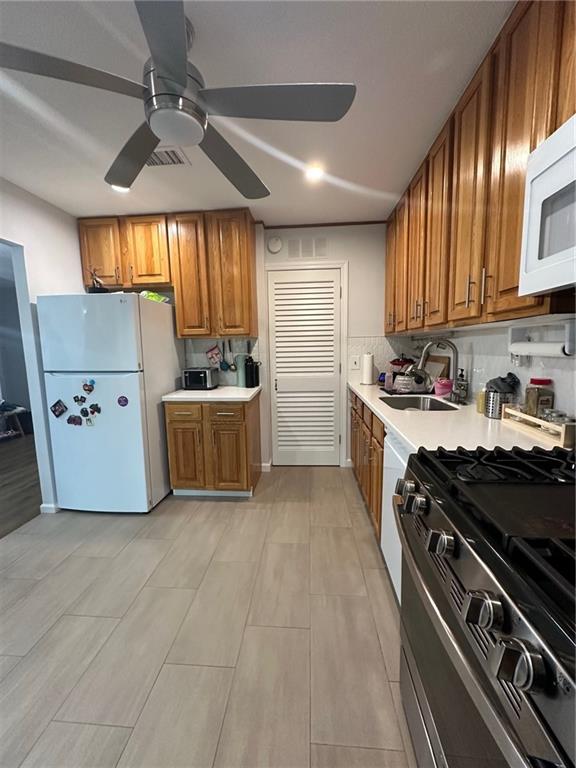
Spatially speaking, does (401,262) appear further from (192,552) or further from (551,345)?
(192,552)

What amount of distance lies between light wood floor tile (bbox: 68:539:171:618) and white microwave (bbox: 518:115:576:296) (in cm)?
224

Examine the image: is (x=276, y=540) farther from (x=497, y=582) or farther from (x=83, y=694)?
(x=497, y=582)

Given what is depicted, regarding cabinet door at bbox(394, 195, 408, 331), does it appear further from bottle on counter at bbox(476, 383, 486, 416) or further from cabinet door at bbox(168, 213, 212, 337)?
cabinet door at bbox(168, 213, 212, 337)

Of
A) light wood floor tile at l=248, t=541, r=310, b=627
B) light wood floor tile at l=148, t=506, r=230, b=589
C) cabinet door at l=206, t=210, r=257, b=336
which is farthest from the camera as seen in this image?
cabinet door at l=206, t=210, r=257, b=336

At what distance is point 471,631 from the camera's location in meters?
0.58

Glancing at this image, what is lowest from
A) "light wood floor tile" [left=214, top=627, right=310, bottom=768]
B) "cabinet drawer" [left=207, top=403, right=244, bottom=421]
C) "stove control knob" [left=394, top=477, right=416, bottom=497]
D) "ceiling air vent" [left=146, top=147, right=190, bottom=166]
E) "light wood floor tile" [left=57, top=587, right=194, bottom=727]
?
"light wood floor tile" [left=214, top=627, right=310, bottom=768]

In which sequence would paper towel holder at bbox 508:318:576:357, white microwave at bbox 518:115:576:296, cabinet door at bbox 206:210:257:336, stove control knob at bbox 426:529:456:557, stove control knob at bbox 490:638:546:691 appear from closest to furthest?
stove control knob at bbox 490:638:546:691
stove control knob at bbox 426:529:456:557
white microwave at bbox 518:115:576:296
paper towel holder at bbox 508:318:576:357
cabinet door at bbox 206:210:257:336

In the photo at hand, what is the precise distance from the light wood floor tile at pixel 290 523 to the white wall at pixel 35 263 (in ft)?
6.02

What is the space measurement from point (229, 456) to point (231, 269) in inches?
65.1

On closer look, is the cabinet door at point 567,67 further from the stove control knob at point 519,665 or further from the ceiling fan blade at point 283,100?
the stove control knob at point 519,665

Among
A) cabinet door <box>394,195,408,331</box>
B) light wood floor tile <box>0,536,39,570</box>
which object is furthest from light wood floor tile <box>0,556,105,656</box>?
cabinet door <box>394,195,408,331</box>

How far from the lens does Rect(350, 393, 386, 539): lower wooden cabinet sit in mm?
1960

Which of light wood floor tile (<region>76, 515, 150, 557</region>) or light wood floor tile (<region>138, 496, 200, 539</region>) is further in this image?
light wood floor tile (<region>138, 496, 200, 539</region>)

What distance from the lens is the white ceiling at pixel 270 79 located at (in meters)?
1.14
